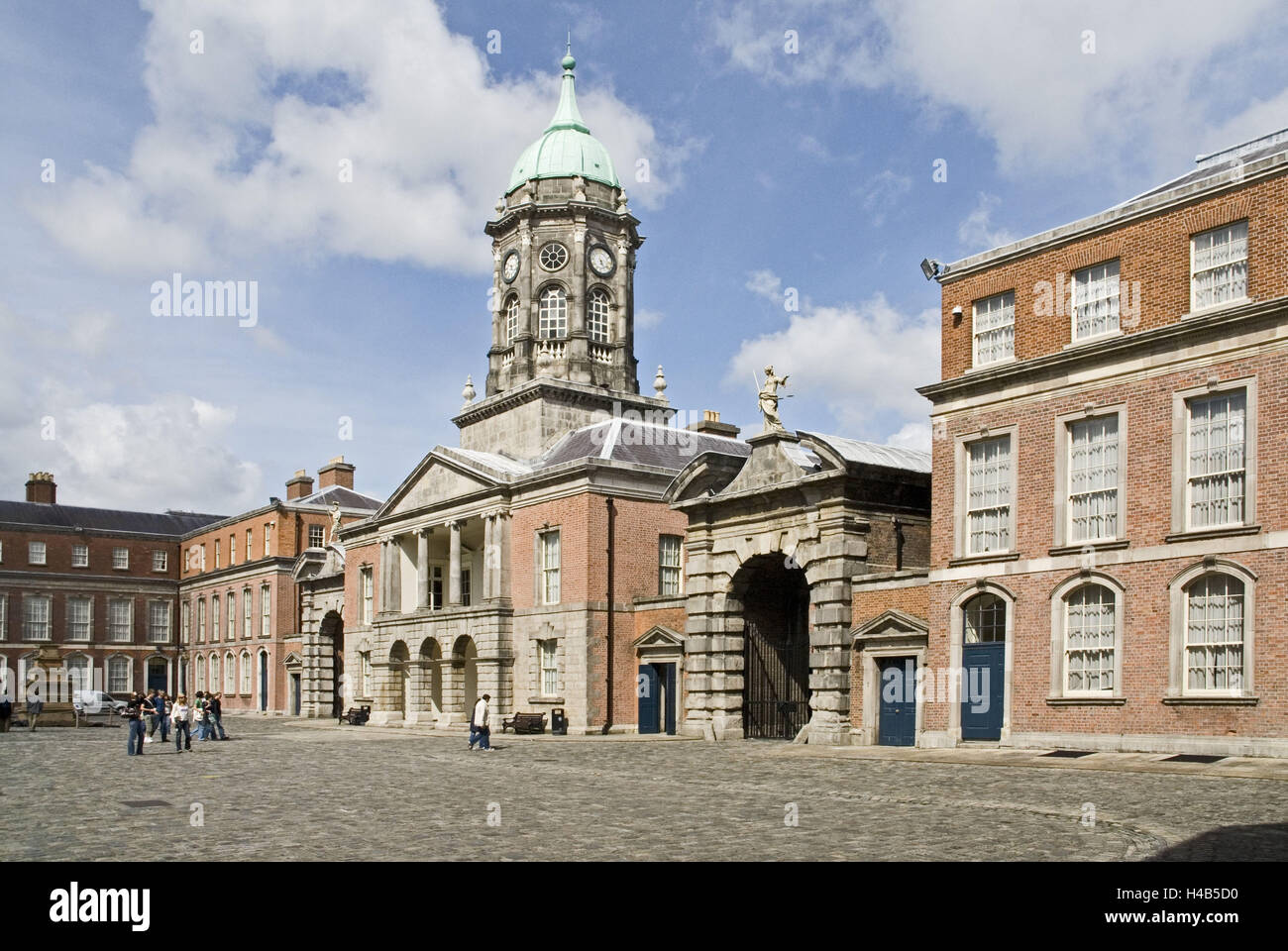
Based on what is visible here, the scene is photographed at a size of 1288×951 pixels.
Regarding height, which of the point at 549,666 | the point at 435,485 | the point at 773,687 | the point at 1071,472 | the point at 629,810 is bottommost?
the point at 549,666

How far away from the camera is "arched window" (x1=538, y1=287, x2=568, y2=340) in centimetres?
5325

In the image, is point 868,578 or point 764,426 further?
point 764,426

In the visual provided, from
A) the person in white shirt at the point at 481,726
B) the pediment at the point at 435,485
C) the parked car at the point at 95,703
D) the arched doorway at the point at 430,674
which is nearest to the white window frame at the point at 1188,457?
the person in white shirt at the point at 481,726

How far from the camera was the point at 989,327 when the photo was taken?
28688mm

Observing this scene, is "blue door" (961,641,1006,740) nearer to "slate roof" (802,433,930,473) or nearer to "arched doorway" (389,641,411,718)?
"slate roof" (802,433,930,473)

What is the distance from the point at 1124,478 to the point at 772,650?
14.0m

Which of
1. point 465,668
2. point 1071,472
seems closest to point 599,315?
point 465,668

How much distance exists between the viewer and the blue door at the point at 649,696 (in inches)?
1613

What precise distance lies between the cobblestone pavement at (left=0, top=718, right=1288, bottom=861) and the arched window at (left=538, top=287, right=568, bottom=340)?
2706 centimetres

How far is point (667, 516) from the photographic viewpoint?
4453 cm

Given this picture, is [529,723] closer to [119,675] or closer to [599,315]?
[599,315]
